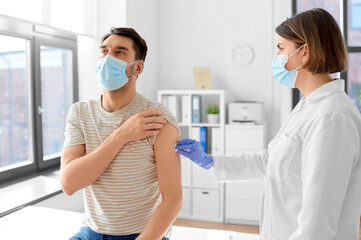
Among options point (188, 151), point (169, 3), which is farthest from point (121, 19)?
point (188, 151)

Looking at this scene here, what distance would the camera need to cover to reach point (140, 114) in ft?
4.80

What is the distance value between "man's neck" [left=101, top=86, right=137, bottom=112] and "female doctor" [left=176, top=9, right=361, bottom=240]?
32cm

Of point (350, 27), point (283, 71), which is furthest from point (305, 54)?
point (350, 27)

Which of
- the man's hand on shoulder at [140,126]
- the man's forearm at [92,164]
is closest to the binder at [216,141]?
the man's hand on shoulder at [140,126]

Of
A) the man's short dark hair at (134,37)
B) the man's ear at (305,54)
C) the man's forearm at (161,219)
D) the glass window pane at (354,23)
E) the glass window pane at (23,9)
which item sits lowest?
the man's forearm at (161,219)

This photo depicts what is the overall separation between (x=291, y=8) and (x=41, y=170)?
114 inches

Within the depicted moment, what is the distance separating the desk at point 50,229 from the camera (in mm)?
1923

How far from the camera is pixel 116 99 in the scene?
157 cm

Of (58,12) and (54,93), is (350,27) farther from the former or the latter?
(54,93)

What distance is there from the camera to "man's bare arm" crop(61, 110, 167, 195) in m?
1.38

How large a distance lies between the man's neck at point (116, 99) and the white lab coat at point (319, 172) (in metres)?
0.68

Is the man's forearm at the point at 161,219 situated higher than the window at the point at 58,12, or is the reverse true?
the window at the point at 58,12

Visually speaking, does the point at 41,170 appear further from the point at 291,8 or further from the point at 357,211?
the point at 291,8

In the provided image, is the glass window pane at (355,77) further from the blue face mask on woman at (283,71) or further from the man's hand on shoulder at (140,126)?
the man's hand on shoulder at (140,126)
